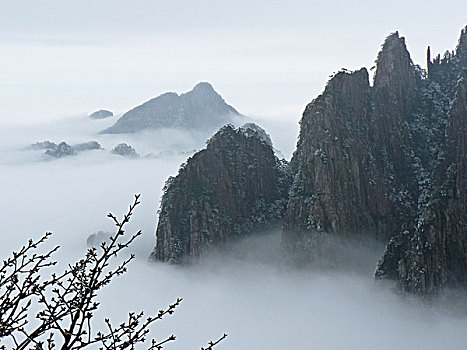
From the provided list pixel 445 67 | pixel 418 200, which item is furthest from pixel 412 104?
pixel 418 200

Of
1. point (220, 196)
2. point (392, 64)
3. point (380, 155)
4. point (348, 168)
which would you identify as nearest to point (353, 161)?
point (348, 168)

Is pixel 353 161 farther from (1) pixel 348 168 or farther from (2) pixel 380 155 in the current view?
(2) pixel 380 155

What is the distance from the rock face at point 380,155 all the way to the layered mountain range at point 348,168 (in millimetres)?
149

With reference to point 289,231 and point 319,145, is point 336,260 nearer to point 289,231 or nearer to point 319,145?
point 289,231

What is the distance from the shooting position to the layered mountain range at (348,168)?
6994 cm

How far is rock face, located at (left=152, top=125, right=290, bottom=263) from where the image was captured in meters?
75.6

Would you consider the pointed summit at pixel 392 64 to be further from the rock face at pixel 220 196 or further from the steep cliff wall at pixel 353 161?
the rock face at pixel 220 196

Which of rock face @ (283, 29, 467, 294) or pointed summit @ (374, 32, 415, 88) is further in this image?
pointed summit @ (374, 32, 415, 88)

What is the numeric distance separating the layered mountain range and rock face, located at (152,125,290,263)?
0.54ft

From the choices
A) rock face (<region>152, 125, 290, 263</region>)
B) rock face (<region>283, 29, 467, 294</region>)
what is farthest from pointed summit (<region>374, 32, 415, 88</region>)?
rock face (<region>152, 125, 290, 263</region>)

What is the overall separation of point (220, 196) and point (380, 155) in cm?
2563

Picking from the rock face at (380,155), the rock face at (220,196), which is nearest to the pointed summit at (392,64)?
the rock face at (380,155)

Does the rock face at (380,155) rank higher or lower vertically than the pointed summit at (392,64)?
lower

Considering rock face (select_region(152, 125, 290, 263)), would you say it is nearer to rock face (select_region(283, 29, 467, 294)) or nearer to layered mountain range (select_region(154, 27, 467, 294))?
layered mountain range (select_region(154, 27, 467, 294))
